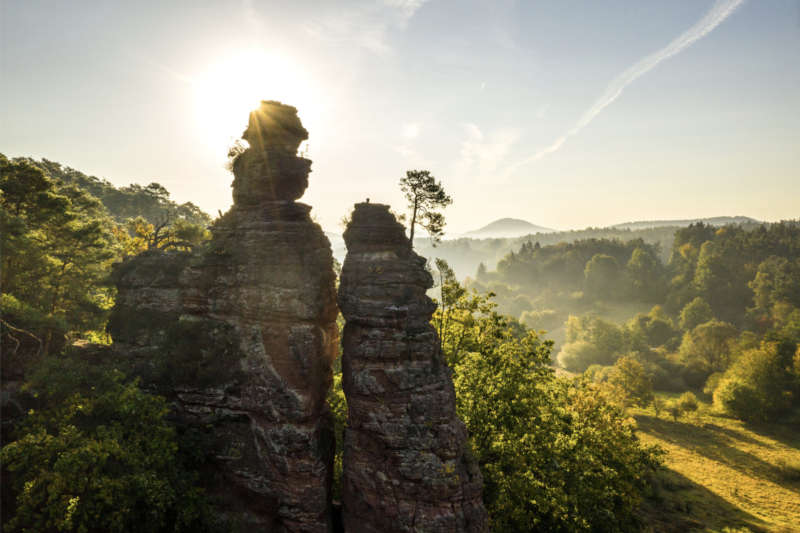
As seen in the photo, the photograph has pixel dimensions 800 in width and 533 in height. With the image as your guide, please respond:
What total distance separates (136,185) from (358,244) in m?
124

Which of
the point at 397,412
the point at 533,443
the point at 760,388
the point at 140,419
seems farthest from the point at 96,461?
the point at 760,388

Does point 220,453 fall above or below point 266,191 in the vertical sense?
below

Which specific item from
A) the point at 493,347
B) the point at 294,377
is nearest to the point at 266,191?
the point at 294,377

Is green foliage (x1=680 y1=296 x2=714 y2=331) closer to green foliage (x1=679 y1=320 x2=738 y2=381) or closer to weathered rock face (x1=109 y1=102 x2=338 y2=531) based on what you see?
green foliage (x1=679 y1=320 x2=738 y2=381)

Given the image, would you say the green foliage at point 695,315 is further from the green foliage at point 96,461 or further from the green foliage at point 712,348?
the green foliage at point 96,461

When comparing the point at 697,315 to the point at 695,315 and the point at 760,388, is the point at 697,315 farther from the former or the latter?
the point at 760,388

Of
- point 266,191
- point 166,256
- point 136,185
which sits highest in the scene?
point 136,185

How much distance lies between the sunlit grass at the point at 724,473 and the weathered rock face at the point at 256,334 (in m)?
37.9

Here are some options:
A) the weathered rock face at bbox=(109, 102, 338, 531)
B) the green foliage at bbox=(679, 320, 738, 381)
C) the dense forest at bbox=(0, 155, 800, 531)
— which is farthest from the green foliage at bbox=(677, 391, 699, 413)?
the weathered rock face at bbox=(109, 102, 338, 531)

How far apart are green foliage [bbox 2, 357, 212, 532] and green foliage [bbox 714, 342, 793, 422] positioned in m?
93.9

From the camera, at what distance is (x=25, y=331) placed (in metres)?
19.7

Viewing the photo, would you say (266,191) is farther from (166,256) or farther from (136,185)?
(136,185)

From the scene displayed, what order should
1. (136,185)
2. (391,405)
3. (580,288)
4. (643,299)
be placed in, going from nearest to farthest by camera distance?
(391,405)
(136,185)
(643,299)
(580,288)

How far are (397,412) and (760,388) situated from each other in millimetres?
88149
